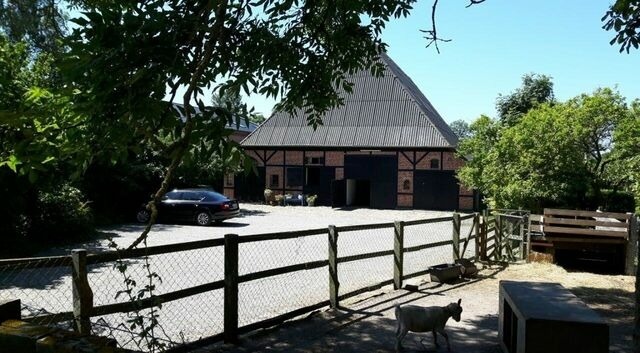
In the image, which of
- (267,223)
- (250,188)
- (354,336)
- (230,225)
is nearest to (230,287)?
(354,336)

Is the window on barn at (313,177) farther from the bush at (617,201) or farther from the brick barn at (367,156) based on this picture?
the bush at (617,201)

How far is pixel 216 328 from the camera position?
268 inches

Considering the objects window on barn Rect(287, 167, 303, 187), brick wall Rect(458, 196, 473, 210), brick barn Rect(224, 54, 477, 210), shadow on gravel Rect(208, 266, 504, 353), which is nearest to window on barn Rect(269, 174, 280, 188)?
brick barn Rect(224, 54, 477, 210)

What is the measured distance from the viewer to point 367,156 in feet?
114

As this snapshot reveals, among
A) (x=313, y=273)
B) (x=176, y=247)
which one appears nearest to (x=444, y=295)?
(x=313, y=273)

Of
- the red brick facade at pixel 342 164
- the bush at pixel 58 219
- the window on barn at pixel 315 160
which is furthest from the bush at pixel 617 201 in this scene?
the window on barn at pixel 315 160

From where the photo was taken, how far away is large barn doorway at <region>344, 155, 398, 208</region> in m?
33.8

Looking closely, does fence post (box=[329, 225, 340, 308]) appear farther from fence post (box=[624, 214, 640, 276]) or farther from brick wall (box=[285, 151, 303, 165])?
brick wall (box=[285, 151, 303, 165])

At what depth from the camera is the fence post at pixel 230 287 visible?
5.86 meters

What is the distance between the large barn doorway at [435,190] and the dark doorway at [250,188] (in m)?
10.4

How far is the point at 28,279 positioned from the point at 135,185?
13125 millimetres

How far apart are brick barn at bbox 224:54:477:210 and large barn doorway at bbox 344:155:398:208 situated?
0.21ft

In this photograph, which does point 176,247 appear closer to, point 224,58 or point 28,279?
point 224,58

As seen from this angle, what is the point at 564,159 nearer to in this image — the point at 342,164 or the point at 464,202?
the point at 464,202
